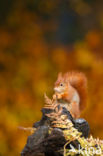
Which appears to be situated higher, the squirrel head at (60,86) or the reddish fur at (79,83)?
the reddish fur at (79,83)

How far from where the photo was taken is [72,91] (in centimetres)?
142

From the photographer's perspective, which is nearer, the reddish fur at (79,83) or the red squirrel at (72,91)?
the red squirrel at (72,91)

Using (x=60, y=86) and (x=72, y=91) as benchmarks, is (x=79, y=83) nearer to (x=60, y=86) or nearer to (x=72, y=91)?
(x=72, y=91)

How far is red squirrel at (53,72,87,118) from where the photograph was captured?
1321mm

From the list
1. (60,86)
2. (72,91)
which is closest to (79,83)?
(72,91)

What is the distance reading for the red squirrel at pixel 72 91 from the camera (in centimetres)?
132

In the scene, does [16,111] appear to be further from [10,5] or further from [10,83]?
[10,5]

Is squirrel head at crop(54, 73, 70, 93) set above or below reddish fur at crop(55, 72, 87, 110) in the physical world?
below

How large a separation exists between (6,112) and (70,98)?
1908 millimetres

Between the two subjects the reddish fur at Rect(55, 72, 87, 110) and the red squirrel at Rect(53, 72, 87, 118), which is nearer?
the red squirrel at Rect(53, 72, 87, 118)

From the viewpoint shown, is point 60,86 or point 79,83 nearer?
point 60,86

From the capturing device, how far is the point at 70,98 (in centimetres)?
137

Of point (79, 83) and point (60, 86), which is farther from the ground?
point (79, 83)

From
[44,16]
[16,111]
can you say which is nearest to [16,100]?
[16,111]
